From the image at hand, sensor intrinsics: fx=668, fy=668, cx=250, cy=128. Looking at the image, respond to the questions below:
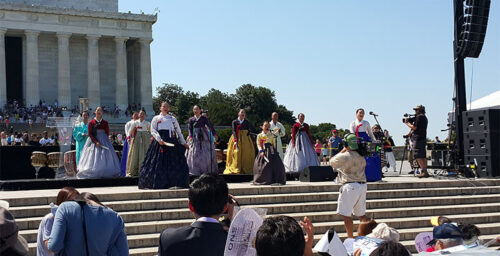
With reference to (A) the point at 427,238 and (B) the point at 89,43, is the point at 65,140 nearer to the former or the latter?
(A) the point at 427,238

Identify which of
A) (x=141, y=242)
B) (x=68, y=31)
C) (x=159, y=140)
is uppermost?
(x=68, y=31)

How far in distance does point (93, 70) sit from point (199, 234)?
192 feet

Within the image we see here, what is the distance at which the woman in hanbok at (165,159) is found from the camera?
42.6 feet

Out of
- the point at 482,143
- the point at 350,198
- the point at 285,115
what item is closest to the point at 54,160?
the point at 482,143

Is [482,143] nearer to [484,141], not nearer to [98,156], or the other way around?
[484,141]

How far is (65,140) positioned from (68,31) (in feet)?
131

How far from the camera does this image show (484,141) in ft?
52.4

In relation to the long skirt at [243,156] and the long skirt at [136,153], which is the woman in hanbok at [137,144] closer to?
the long skirt at [136,153]

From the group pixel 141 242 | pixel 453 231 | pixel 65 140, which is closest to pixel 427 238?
pixel 453 231

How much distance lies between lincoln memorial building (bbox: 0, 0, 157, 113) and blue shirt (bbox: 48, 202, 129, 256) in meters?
54.9

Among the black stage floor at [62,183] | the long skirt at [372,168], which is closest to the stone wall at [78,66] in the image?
the black stage floor at [62,183]

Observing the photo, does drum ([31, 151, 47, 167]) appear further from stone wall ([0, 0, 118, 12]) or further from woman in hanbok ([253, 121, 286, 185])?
stone wall ([0, 0, 118, 12])

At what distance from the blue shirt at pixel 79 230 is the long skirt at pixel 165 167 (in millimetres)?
7816

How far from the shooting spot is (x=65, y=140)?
21.8m
